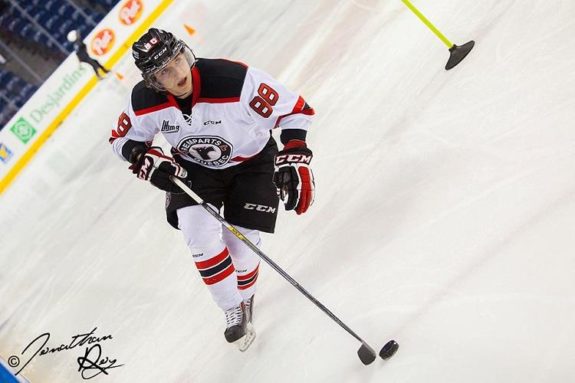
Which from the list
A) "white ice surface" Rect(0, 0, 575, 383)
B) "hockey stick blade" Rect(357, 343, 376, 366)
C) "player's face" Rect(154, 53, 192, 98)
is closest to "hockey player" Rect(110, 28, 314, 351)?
"player's face" Rect(154, 53, 192, 98)

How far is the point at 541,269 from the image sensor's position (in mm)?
2193

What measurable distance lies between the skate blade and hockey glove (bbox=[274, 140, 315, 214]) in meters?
0.63

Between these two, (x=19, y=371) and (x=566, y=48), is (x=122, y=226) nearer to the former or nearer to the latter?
(x=19, y=371)

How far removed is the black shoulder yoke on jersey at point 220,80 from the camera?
252 centimetres

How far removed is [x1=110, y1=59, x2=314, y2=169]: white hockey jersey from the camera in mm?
2525

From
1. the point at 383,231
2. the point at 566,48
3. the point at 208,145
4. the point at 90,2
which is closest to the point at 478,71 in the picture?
the point at 566,48

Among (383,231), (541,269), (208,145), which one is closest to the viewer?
(541,269)

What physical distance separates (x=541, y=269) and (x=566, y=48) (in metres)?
1.38

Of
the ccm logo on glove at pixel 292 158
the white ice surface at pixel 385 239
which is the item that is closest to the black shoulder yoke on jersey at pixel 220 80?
the ccm logo on glove at pixel 292 158

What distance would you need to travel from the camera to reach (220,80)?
2518mm

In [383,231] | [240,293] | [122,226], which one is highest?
[122,226]

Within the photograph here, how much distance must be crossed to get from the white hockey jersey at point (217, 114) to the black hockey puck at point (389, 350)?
84 centimetres

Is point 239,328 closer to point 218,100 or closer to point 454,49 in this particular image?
point 218,100
